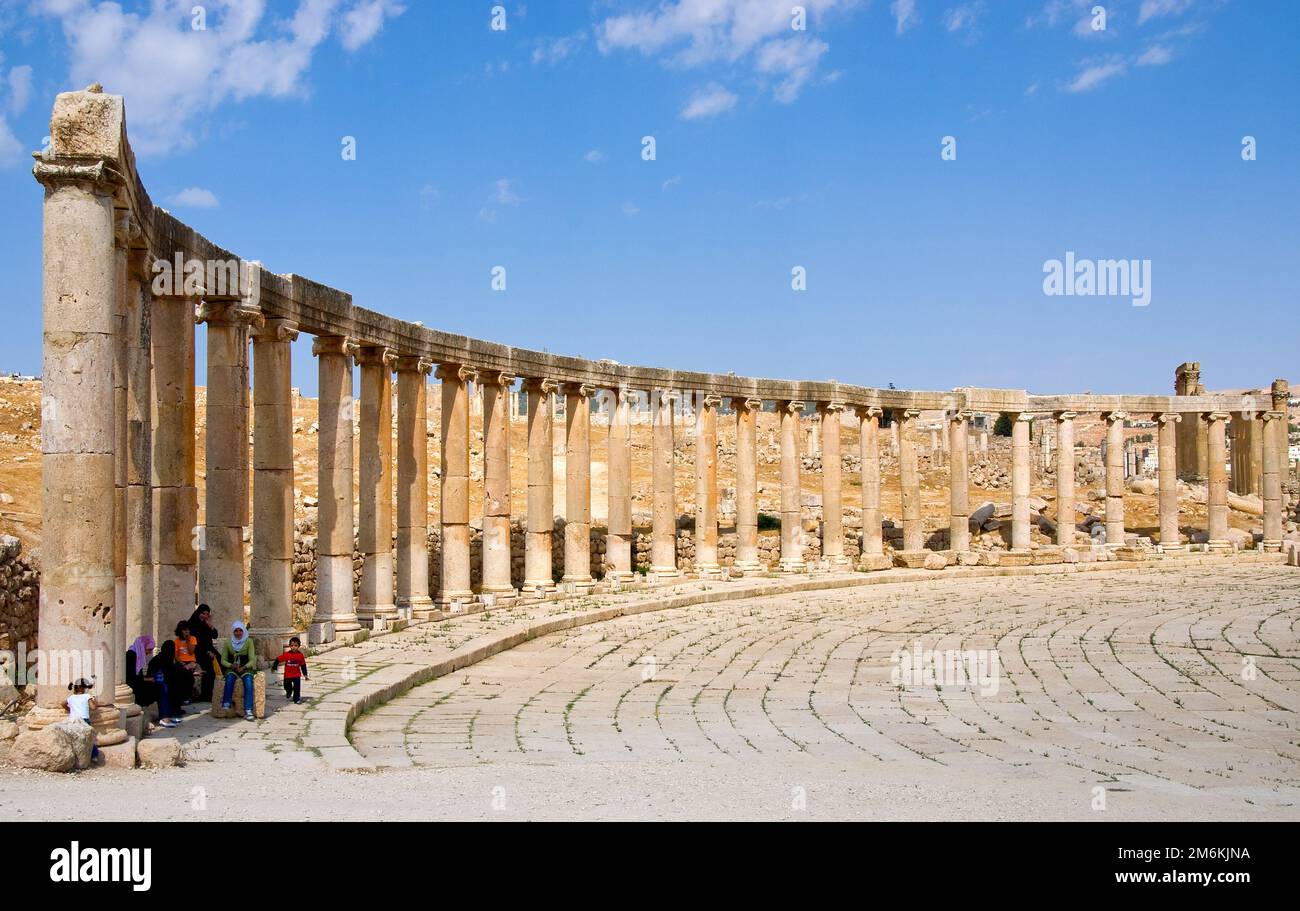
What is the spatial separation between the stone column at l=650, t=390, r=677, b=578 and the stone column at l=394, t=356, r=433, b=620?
922cm

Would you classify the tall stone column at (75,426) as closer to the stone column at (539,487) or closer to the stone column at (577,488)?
the stone column at (539,487)

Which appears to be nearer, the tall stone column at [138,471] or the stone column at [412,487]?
the tall stone column at [138,471]

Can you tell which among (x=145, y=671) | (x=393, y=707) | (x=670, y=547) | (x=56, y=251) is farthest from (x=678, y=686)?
(x=670, y=547)

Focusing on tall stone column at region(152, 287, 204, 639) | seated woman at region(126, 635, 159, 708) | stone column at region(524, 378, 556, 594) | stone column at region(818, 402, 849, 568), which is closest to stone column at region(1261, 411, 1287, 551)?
stone column at region(818, 402, 849, 568)

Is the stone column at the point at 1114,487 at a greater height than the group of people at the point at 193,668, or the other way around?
the stone column at the point at 1114,487

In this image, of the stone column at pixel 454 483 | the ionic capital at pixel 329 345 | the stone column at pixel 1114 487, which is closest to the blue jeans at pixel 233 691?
the ionic capital at pixel 329 345

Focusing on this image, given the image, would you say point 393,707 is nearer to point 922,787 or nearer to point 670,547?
point 922,787

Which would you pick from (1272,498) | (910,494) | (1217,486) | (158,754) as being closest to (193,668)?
(158,754)

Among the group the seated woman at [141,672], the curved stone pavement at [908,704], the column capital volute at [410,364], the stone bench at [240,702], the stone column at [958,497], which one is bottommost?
the curved stone pavement at [908,704]

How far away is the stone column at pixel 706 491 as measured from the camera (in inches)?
1282

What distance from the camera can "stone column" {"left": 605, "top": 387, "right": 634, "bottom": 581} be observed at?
97.3 ft

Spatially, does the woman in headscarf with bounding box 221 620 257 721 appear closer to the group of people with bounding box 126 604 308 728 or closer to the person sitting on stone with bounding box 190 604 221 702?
the group of people with bounding box 126 604 308 728

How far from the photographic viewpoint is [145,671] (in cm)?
1269

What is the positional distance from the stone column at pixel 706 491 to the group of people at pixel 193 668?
18983mm
